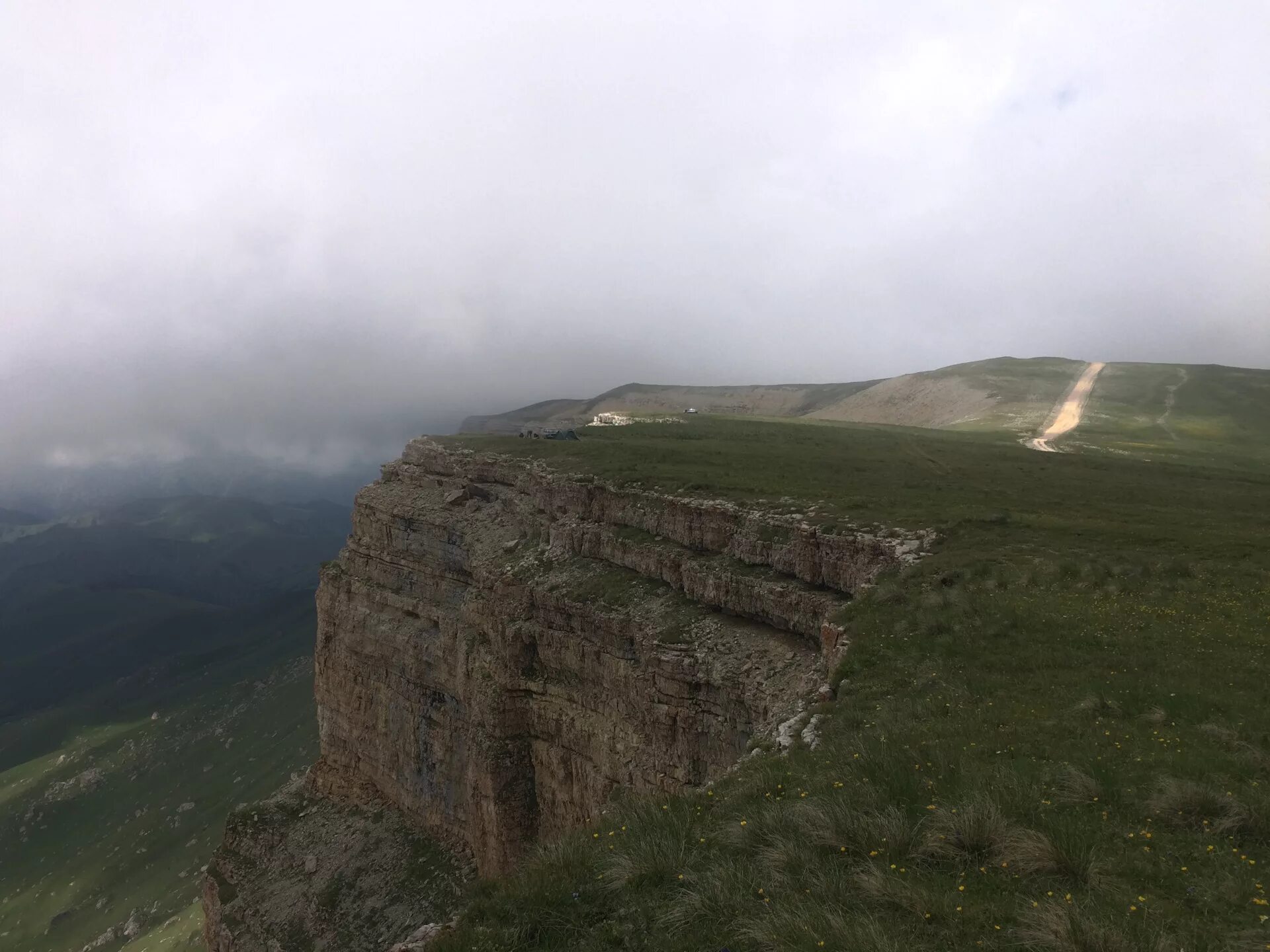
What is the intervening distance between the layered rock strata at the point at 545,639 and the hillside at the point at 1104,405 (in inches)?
2436

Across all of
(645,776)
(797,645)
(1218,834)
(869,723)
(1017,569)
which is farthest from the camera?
(645,776)

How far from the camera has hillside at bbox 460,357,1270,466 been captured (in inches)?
3295

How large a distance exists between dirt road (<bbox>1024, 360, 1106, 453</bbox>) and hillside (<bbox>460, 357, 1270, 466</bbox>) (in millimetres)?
1391

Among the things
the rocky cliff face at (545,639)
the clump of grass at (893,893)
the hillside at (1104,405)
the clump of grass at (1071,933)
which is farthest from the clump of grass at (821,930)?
the hillside at (1104,405)

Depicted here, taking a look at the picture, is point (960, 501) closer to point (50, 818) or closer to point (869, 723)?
point (869, 723)

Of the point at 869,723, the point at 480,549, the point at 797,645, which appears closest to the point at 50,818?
the point at 480,549

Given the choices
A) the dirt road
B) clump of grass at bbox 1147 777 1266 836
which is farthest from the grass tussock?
the dirt road

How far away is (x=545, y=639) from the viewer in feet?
116

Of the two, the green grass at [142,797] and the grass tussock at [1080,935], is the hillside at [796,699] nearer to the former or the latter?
the grass tussock at [1080,935]

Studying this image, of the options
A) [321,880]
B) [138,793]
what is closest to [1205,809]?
[321,880]

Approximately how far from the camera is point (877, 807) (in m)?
10.0

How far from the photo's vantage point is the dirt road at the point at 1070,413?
7912 centimetres

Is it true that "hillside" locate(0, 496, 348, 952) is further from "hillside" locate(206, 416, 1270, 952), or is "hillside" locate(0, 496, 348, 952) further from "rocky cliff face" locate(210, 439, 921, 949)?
"hillside" locate(206, 416, 1270, 952)

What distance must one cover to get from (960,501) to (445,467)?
39730 mm
